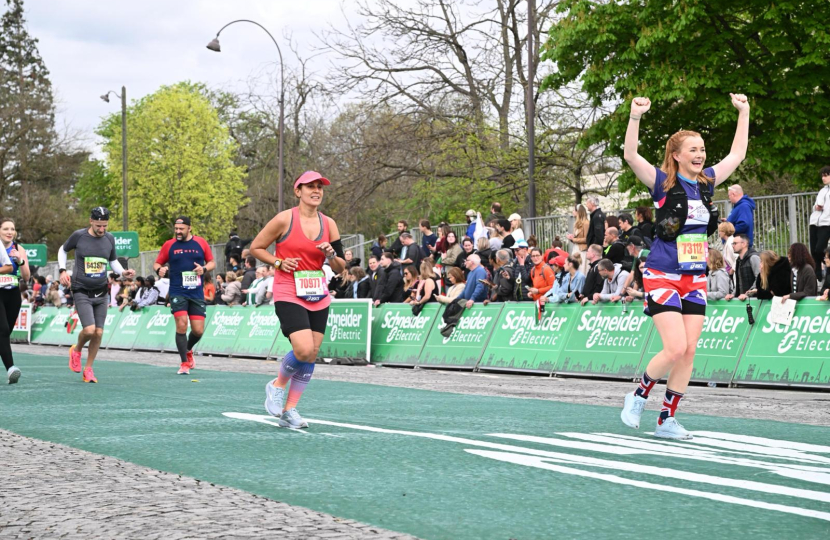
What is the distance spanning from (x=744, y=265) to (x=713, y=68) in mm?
12160

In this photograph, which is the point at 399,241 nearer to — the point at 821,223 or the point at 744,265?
the point at 821,223

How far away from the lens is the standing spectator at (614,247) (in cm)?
1753

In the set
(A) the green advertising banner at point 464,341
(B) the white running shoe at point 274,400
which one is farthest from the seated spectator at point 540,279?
(B) the white running shoe at point 274,400

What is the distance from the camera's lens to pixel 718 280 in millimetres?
15531

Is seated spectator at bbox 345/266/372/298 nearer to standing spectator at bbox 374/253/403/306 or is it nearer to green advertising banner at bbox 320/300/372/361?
green advertising banner at bbox 320/300/372/361

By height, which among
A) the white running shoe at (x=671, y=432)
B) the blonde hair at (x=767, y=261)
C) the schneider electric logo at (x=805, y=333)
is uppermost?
the blonde hair at (x=767, y=261)

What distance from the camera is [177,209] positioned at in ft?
238

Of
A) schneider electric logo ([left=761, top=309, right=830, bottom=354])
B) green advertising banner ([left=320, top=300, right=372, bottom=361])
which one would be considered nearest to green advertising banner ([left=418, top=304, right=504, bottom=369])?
green advertising banner ([left=320, top=300, right=372, bottom=361])

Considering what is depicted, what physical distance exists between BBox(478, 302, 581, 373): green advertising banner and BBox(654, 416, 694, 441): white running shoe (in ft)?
30.3

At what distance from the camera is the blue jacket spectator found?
19.7 metres

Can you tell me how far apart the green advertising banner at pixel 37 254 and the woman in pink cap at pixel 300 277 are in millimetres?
50130

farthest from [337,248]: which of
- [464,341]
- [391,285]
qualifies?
[391,285]

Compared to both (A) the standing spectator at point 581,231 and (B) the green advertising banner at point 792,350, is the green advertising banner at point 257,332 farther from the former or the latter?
(B) the green advertising banner at point 792,350

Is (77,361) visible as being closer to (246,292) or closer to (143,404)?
(143,404)
